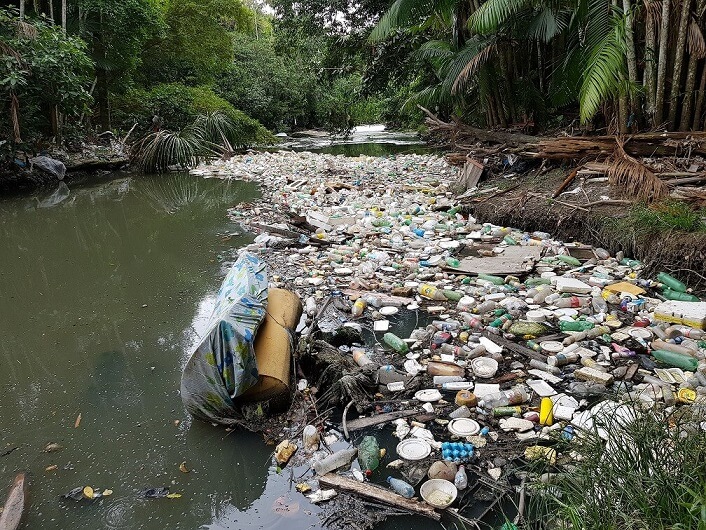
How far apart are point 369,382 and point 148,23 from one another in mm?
12749

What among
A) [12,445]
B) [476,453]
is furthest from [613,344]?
[12,445]

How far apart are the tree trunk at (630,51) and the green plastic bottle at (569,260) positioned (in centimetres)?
210

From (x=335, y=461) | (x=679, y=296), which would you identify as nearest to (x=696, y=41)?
(x=679, y=296)

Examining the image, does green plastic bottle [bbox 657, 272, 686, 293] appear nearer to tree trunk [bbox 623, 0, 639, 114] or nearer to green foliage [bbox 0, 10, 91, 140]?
tree trunk [bbox 623, 0, 639, 114]

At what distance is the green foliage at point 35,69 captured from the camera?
795 centimetres

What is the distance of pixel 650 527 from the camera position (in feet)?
3.94

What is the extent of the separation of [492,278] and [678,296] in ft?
4.21

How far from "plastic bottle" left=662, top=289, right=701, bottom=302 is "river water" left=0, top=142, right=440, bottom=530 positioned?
2642 millimetres

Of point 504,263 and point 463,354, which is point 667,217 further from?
point 463,354

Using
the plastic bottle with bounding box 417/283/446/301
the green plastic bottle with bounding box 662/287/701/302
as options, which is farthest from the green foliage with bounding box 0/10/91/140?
the green plastic bottle with bounding box 662/287/701/302

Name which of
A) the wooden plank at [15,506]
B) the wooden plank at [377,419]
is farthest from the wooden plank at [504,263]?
the wooden plank at [15,506]

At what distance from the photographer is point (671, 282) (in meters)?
3.68

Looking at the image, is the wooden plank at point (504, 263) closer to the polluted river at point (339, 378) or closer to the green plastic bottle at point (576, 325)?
the polluted river at point (339, 378)

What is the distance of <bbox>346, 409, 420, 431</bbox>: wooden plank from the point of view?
247 centimetres
